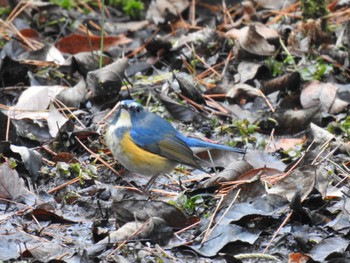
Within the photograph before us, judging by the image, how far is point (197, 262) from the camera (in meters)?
4.53

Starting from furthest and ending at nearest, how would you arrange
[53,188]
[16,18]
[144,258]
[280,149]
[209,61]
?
1. [16,18]
2. [209,61]
3. [280,149]
4. [53,188]
5. [144,258]

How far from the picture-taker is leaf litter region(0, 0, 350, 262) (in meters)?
4.71

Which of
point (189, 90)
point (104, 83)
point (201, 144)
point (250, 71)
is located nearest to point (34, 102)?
point (104, 83)

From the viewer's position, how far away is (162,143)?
5.80 metres

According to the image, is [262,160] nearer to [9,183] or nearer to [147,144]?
[147,144]

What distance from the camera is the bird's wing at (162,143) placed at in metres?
5.66

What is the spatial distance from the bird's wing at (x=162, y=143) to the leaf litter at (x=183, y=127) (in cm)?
25

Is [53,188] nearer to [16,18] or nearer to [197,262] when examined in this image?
[197,262]

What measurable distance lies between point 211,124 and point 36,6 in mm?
3116

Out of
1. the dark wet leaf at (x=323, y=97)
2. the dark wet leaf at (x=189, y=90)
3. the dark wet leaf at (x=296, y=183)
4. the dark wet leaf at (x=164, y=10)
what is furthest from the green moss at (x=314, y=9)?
the dark wet leaf at (x=296, y=183)

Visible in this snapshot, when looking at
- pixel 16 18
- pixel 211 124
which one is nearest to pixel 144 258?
pixel 211 124

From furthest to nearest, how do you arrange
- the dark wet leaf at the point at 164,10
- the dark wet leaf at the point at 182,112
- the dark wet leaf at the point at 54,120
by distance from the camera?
the dark wet leaf at the point at 164,10 → the dark wet leaf at the point at 182,112 → the dark wet leaf at the point at 54,120

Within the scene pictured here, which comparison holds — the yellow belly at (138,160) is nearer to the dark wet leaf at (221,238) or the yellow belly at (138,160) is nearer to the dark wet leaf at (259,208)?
the dark wet leaf at (259,208)

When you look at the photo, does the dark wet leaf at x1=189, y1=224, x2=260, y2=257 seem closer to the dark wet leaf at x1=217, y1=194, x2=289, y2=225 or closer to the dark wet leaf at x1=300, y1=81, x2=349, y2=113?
the dark wet leaf at x1=217, y1=194, x2=289, y2=225
